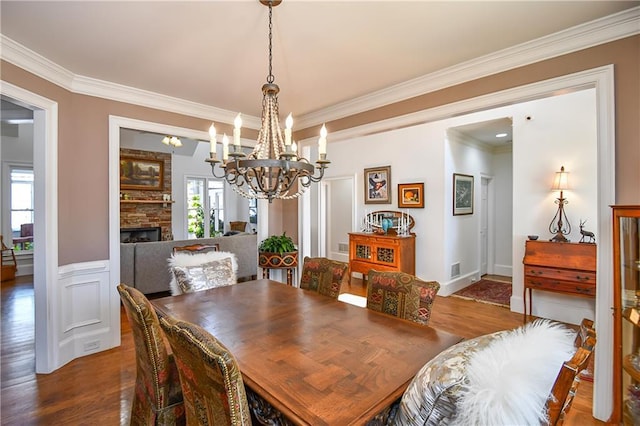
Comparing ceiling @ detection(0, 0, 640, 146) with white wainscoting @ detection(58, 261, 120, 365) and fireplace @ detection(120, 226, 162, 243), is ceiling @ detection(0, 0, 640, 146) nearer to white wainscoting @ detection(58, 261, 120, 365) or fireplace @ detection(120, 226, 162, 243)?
white wainscoting @ detection(58, 261, 120, 365)

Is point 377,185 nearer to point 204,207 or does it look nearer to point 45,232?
point 45,232

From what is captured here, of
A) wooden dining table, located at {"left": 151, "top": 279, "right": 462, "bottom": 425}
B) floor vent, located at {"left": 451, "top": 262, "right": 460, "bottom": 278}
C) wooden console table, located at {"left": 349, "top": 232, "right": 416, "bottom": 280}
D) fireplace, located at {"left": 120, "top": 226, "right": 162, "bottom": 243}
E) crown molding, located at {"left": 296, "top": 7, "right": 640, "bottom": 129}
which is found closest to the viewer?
wooden dining table, located at {"left": 151, "top": 279, "right": 462, "bottom": 425}

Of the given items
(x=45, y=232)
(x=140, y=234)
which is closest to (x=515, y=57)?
(x=45, y=232)

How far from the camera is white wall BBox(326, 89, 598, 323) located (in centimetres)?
362

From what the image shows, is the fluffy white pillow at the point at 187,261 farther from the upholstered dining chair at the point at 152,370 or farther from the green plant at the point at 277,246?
the upholstered dining chair at the point at 152,370

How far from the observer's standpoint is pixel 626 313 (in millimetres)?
1820

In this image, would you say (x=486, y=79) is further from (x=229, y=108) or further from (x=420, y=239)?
(x=420, y=239)

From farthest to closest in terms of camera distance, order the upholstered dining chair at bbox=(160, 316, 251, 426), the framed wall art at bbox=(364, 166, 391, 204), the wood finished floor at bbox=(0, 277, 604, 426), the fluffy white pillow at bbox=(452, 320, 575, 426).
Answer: the framed wall art at bbox=(364, 166, 391, 204) → the wood finished floor at bbox=(0, 277, 604, 426) → the upholstered dining chair at bbox=(160, 316, 251, 426) → the fluffy white pillow at bbox=(452, 320, 575, 426)

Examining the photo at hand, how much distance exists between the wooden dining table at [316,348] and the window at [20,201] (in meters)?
6.37

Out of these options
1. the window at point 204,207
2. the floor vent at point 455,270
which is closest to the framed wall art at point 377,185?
the floor vent at point 455,270

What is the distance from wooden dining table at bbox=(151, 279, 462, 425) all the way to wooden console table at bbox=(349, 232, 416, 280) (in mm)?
2787

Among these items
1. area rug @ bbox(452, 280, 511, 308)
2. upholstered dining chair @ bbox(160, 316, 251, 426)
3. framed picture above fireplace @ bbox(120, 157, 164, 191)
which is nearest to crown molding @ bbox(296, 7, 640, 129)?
upholstered dining chair @ bbox(160, 316, 251, 426)

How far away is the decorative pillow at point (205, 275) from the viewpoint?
2.60 meters

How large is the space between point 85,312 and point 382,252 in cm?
391
